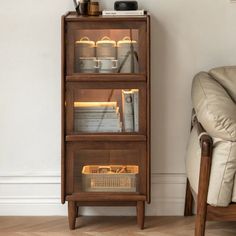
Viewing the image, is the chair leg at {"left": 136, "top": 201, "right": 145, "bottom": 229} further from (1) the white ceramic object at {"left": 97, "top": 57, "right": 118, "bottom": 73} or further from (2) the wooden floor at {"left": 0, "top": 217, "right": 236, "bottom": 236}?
(1) the white ceramic object at {"left": 97, "top": 57, "right": 118, "bottom": 73}

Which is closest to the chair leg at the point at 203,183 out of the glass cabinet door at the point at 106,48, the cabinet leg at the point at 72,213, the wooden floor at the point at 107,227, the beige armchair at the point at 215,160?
the beige armchair at the point at 215,160

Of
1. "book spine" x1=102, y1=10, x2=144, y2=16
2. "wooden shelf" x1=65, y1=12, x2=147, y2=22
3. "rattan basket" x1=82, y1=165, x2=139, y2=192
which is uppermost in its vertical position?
"book spine" x1=102, y1=10, x2=144, y2=16

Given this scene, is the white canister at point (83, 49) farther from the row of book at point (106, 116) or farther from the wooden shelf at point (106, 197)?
the wooden shelf at point (106, 197)

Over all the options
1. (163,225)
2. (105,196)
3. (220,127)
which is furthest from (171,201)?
(220,127)

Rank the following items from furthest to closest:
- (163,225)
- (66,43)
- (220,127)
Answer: (163,225)
(66,43)
(220,127)

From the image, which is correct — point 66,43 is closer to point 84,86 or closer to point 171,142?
point 84,86

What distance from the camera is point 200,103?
111 inches

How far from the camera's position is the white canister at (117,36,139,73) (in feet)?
10.2

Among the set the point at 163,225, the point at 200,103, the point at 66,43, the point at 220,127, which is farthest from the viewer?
the point at 163,225

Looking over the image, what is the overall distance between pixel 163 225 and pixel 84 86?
941mm

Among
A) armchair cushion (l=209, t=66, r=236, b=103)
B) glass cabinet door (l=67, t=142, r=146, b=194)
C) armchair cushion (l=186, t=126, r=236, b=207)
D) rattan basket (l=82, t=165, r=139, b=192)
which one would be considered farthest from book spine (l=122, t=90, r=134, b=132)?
armchair cushion (l=186, t=126, r=236, b=207)

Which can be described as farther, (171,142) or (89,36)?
(171,142)

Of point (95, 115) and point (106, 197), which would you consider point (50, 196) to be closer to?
point (106, 197)

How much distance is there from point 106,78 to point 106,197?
662 millimetres
